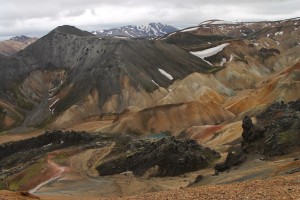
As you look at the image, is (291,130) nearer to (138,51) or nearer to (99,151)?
(99,151)

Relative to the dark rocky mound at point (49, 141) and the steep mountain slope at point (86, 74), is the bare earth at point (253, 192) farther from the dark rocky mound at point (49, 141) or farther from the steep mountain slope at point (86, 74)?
the steep mountain slope at point (86, 74)

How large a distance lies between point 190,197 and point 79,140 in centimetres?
6129

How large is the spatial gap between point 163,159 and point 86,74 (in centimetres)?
8945

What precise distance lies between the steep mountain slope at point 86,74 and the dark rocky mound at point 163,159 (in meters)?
65.7

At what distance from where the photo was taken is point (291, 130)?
44250 mm

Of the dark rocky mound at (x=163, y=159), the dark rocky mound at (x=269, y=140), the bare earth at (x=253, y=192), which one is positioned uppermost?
the bare earth at (x=253, y=192)

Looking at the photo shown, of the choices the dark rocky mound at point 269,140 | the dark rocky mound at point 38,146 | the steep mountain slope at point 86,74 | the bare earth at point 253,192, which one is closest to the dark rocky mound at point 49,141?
the dark rocky mound at point 38,146

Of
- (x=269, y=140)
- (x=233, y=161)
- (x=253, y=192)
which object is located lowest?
(x=233, y=161)

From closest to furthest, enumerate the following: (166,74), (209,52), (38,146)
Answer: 1. (38,146)
2. (166,74)
3. (209,52)

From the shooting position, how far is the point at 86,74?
141750 millimetres

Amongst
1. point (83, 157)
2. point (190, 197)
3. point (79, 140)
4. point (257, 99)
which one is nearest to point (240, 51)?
point (257, 99)

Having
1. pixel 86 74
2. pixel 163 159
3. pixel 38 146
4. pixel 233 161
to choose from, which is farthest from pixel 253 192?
pixel 86 74

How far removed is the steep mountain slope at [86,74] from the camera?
429 ft

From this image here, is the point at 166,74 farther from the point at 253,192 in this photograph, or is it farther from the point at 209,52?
the point at 253,192
